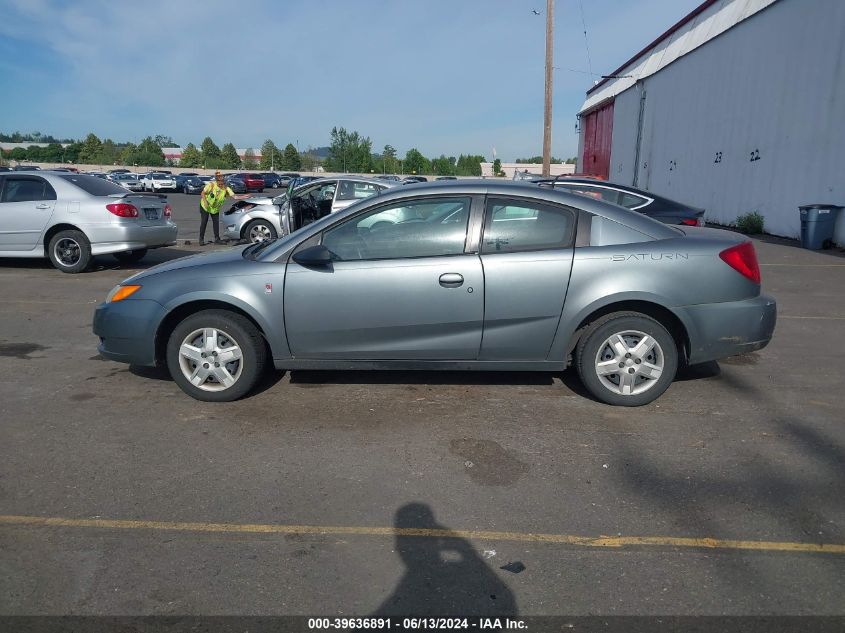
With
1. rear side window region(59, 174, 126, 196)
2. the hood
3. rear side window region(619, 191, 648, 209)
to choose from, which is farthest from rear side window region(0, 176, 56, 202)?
rear side window region(619, 191, 648, 209)

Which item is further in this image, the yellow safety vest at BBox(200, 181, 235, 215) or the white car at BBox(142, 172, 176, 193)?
the white car at BBox(142, 172, 176, 193)

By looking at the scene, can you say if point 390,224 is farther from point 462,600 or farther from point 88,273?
point 88,273

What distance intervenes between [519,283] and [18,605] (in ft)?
11.1

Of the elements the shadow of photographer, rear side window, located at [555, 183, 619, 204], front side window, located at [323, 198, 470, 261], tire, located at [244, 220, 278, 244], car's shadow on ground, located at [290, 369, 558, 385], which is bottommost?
the shadow of photographer

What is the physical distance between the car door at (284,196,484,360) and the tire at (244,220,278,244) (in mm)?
9857

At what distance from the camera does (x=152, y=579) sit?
285cm

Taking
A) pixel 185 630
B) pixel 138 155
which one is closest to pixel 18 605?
pixel 185 630

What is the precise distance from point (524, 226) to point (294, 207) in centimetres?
755

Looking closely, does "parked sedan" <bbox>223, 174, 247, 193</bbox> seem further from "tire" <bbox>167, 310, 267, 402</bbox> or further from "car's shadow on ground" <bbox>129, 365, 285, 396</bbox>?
"tire" <bbox>167, 310, 267, 402</bbox>

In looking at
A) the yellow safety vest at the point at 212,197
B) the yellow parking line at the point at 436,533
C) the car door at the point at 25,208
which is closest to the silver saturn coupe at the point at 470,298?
the yellow parking line at the point at 436,533

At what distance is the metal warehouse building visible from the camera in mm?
15031

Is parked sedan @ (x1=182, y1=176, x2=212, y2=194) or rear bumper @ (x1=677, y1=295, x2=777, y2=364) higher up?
parked sedan @ (x1=182, y1=176, x2=212, y2=194)

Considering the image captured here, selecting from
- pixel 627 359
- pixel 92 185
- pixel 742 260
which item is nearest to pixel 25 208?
pixel 92 185

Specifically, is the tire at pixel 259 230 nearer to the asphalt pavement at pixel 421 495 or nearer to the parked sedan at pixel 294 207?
the parked sedan at pixel 294 207
